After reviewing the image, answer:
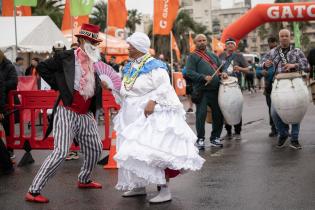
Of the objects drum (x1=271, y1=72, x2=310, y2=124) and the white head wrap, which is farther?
drum (x1=271, y1=72, x2=310, y2=124)

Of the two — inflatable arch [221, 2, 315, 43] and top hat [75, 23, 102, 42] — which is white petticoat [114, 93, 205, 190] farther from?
inflatable arch [221, 2, 315, 43]

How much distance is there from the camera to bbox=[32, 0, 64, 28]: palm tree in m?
42.6

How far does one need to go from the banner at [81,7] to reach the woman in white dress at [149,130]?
38.7 feet

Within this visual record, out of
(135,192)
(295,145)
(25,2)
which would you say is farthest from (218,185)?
(25,2)

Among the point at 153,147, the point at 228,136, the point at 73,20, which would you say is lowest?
the point at 228,136

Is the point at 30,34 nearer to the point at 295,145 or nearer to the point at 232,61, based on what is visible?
the point at 232,61

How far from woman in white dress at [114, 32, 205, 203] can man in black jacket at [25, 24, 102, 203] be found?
1.34 feet

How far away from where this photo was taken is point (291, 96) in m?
9.40

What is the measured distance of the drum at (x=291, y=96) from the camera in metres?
9.40

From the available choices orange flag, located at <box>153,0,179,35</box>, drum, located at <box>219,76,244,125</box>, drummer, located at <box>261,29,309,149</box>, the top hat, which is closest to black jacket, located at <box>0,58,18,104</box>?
the top hat

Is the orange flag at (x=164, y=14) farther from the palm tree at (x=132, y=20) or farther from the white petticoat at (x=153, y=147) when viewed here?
the palm tree at (x=132, y=20)

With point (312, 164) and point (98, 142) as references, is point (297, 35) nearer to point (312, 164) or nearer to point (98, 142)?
point (312, 164)

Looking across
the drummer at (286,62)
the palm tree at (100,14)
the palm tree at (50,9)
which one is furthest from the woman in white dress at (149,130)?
the palm tree at (100,14)

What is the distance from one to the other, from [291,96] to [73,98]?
4.13m
